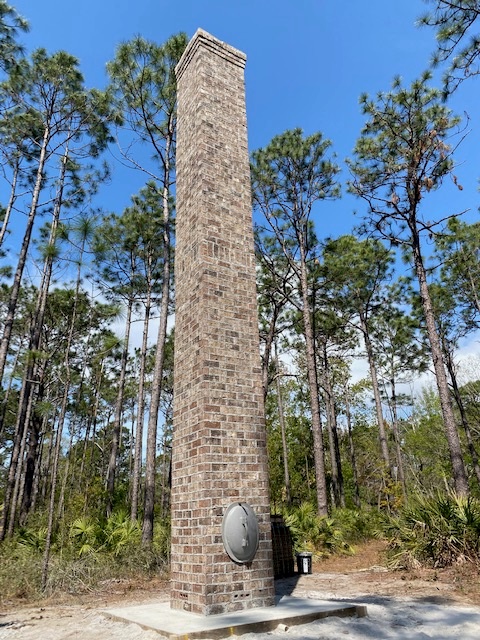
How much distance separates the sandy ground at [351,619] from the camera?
12.8ft

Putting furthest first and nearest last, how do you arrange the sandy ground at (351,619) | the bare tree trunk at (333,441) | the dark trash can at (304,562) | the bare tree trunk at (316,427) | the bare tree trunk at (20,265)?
the bare tree trunk at (333,441) < the bare tree trunk at (316,427) < the bare tree trunk at (20,265) < the dark trash can at (304,562) < the sandy ground at (351,619)

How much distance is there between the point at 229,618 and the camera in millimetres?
4098

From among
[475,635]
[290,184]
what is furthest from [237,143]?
[290,184]

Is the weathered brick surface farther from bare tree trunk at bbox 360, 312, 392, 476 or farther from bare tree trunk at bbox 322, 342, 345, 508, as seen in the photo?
bare tree trunk at bbox 322, 342, 345, 508

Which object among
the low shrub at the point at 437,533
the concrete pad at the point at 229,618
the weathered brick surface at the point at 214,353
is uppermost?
the weathered brick surface at the point at 214,353

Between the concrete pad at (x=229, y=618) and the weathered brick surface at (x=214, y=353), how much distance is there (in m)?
0.18

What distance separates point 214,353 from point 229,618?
2.59 meters

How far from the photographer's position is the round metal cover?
451 centimetres

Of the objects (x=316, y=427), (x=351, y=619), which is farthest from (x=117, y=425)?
(x=351, y=619)

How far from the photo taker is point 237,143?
6328 mm

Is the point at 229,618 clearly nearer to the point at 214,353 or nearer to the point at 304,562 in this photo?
the point at 214,353

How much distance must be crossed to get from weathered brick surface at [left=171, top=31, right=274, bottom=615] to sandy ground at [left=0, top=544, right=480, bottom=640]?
79 cm

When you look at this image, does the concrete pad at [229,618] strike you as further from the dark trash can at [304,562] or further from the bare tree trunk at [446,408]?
the bare tree trunk at [446,408]

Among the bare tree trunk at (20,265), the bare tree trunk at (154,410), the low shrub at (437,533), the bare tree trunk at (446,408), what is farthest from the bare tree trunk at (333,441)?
the bare tree trunk at (20,265)
